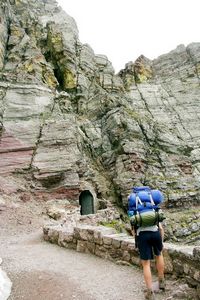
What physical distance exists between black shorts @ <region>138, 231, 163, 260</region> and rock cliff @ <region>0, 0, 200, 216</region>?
70.3 ft

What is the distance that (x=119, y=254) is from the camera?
10.5 m

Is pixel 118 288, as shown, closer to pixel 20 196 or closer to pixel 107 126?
pixel 20 196

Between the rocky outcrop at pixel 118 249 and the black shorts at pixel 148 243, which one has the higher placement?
the black shorts at pixel 148 243

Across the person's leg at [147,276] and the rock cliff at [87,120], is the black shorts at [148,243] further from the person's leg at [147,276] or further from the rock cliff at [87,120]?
the rock cliff at [87,120]

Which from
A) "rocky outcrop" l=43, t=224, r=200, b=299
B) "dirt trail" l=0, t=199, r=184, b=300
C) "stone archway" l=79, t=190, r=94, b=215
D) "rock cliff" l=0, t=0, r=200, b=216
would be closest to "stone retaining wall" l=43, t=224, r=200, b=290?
"rocky outcrop" l=43, t=224, r=200, b=299

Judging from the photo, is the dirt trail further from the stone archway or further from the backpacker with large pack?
the stone archway

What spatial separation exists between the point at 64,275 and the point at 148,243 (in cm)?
365

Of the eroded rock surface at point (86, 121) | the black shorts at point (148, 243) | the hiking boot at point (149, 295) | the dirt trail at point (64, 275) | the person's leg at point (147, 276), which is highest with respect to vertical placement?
the eroded rock surface at point (86, 121)

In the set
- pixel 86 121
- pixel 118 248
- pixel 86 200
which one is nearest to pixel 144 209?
pixel 118 248

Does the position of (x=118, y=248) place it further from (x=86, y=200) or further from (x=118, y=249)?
(x=86, y=200)

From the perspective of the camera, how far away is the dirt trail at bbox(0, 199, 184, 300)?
26.4 ft

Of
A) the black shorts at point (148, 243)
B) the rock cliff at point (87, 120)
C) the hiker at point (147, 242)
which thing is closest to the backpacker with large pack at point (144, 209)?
the hiker at point (147, 242)

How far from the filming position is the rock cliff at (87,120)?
30922 millimetres

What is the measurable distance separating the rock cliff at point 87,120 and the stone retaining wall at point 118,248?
1439 centimetres
